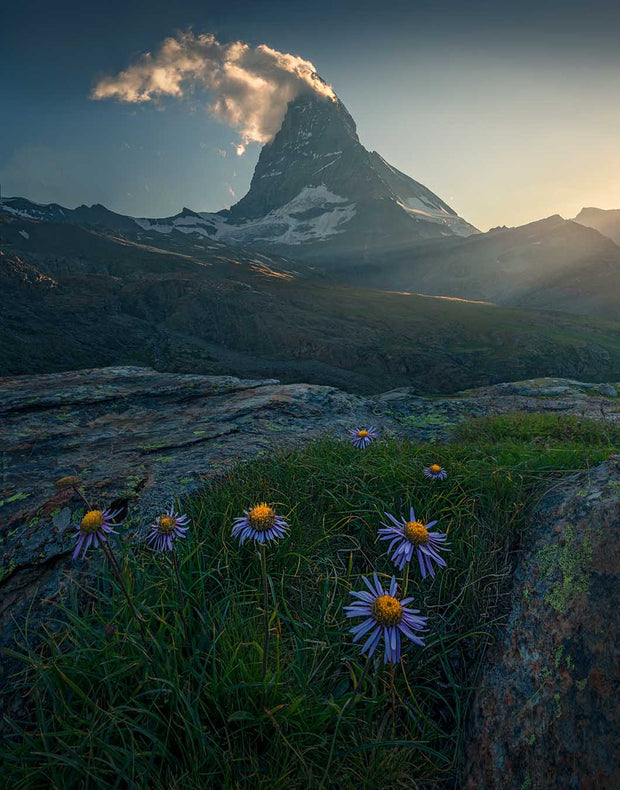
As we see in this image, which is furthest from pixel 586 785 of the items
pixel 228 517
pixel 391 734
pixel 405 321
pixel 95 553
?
pixel 405 321

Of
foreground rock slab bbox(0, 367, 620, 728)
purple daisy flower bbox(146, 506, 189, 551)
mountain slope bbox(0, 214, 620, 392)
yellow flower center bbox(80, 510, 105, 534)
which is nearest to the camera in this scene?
Answer: yellow flower center bbox(80, 510, 105, 534)

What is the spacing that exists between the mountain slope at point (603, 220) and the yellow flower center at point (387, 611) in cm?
23600

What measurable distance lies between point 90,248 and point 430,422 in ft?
375

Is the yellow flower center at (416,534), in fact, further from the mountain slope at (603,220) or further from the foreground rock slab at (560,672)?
the mountain slope at (603,220)

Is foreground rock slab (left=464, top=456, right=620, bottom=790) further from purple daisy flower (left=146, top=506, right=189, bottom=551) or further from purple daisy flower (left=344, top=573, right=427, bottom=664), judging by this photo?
purple daisy flower (left=146, top=506, right=189, bottom=551)

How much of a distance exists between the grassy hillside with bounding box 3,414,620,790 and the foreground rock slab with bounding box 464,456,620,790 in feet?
0.47

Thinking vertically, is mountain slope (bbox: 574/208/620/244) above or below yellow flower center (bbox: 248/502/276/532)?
above

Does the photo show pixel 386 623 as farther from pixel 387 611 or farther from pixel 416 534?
pixel 416 534

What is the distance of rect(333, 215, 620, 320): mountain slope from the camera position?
103625 millimetres

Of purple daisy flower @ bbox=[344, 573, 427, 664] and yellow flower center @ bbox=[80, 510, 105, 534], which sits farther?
yellow flower center @ bbox=[80, 510, 105, 534]

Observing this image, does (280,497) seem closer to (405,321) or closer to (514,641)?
(514,641)

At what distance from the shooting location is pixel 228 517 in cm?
322

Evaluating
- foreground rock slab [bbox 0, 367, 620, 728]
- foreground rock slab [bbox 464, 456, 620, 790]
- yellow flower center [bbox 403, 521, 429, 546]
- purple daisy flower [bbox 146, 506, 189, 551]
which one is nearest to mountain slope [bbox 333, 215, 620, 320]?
foreground rock slab [bbox 0, 367, 620, 728]

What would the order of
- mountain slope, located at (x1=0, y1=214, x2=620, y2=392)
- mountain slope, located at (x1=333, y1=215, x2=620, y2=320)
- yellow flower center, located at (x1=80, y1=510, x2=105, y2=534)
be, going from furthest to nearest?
mountain slope, located at (x1=333, y1=215, x2=620, y2=320) < mountain slope, located at (x1=0, y1=214, x2=620, y2=392) < yellow flower center, located at (x1=80, y1=510, x2=105, y2=534)
